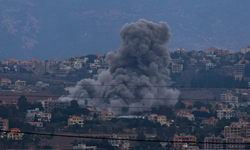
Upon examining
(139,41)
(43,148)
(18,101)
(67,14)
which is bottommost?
(43,148)

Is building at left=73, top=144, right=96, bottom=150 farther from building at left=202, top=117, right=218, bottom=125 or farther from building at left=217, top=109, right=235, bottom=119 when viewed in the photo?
building at left=217, top=109, right=235, bottom=119

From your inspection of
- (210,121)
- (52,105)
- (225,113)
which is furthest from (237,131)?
(52,105)

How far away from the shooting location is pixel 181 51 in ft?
400

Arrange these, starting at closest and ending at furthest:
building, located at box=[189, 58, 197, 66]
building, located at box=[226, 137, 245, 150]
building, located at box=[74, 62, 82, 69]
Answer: building, located at box=[226, 137, 245, 150] < building, located at box=[74, 62, 82, 69] < building, located at box=[189, 58, 197, 66]

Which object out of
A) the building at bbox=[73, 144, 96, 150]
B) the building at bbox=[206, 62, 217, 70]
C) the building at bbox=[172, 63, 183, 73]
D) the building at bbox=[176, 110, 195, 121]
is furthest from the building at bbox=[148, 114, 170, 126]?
the building at bbox=[206, 62, 217, 70]

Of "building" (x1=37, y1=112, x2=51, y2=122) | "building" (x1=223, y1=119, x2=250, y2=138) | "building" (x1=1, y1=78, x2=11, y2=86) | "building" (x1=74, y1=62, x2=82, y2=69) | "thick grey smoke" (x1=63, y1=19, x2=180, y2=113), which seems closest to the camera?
"building" (x1=223, y1=119, x2=250, y2=138)

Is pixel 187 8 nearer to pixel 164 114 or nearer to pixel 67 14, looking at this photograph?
pixel 67 14

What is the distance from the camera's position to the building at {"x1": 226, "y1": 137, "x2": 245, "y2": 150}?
46.1 metres

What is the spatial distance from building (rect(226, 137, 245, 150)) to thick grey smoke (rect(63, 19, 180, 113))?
13116mm

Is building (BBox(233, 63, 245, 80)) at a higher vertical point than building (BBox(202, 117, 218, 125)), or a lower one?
higher

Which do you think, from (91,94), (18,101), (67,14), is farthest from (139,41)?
(67,14)

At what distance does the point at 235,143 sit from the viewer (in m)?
45.4

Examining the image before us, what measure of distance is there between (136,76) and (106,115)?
18.7 ft

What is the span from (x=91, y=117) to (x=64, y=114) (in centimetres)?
221
